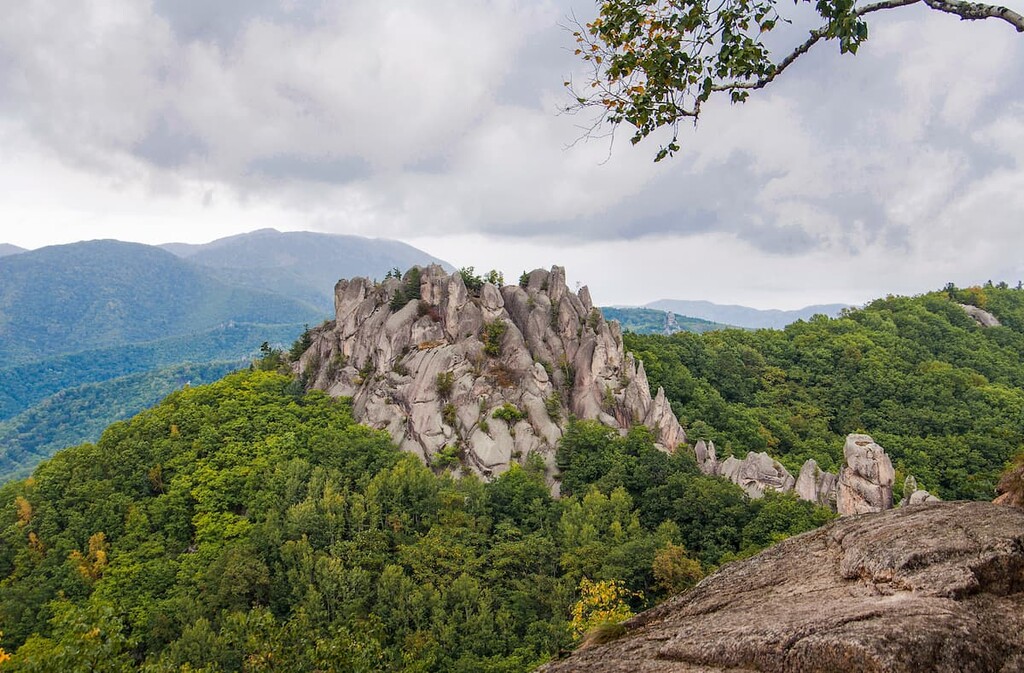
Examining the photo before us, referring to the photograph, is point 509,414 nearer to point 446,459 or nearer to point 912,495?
point 446,459

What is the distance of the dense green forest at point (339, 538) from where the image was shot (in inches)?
1321

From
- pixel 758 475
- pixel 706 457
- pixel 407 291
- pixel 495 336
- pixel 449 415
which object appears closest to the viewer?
pixel 758 475

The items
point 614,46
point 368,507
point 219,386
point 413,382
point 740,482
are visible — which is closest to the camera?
point 614,46

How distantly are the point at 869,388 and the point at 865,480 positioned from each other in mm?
35124

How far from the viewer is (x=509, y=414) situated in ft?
170

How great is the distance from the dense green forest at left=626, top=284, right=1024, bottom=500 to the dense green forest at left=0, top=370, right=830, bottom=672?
51.8 feet

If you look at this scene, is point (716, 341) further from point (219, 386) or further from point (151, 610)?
point (151, 610)

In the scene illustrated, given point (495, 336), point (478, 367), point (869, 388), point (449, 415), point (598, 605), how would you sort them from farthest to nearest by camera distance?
point (869, 388)
point (495, 336)
point (478, 367)
point (449, 415)
point (598, 605)

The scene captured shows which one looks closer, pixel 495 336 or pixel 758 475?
pixel 758 475

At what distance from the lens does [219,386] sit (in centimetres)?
5844

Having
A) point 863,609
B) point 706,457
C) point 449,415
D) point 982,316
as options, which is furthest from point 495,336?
point 982,316

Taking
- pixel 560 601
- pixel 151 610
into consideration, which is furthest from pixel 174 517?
pixel 560 601

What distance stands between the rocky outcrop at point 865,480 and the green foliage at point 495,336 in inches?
1134

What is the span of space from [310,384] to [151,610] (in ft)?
85.3
